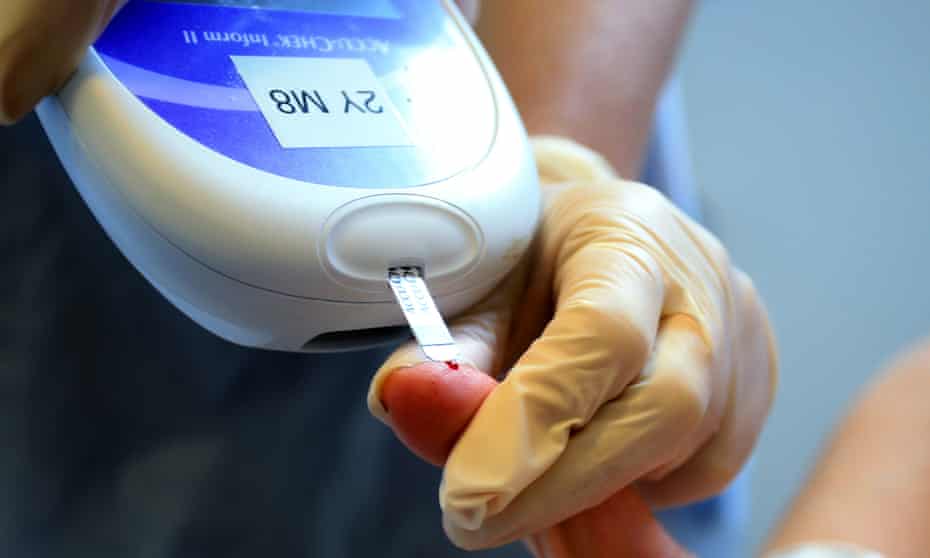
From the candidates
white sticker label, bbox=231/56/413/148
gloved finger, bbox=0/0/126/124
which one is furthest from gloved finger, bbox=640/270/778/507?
gloved finger, bbox=0/0/126/124

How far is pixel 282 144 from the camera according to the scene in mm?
505

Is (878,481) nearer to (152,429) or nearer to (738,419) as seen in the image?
(738,419)

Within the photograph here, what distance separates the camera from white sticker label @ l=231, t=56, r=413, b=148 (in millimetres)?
520

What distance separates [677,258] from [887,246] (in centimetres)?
80

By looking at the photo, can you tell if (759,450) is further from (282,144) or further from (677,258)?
(282,144)

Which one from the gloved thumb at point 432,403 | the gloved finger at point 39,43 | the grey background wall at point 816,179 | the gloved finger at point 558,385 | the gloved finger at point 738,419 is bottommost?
the grey background wall at point 816,179

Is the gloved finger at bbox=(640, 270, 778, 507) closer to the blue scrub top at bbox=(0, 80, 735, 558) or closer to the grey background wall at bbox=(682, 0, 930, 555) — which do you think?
the blue scrub top at bbox=(0, 80, 735, 558)

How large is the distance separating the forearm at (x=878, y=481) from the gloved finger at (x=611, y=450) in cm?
7

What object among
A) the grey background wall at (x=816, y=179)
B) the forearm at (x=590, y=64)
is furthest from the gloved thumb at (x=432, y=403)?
the grey background wall at (x=816, y=179)

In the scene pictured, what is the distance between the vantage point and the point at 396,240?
488 mm

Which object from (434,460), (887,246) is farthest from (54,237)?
(887,246)

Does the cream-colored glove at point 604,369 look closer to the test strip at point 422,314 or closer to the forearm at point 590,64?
the test strip at point 422,314

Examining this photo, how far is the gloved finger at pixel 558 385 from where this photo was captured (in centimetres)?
42

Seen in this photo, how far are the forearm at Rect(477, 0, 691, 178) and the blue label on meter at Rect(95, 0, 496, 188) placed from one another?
21 centimetres
